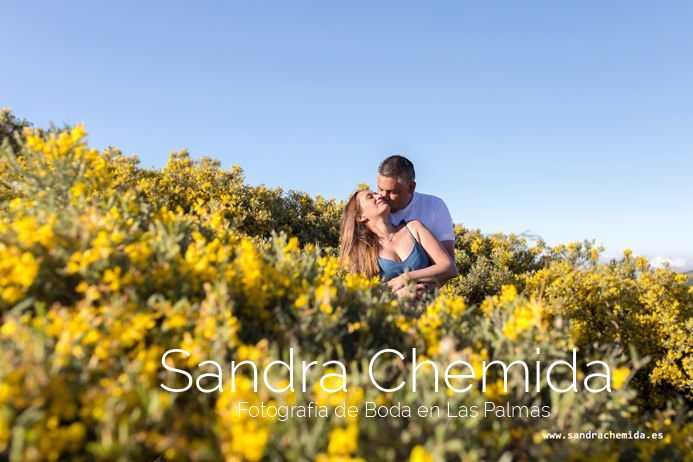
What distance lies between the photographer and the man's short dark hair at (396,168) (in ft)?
16.3

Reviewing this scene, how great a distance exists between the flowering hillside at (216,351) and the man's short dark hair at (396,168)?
214cm

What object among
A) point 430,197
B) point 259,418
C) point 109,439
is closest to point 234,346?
point 259,418

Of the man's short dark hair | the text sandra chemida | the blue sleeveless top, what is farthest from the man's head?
the text sandra chemida

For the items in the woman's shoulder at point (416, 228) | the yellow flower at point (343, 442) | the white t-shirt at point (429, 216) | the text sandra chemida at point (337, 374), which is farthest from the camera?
the white t-shirt at point (429, 216)

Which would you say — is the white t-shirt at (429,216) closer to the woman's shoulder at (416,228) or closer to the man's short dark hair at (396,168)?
the man's short dark hair at (396,168)

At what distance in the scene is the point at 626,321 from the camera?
244 inches

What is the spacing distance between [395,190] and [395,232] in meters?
0.51

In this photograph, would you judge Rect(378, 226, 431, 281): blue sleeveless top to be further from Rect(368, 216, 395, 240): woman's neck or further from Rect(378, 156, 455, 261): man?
Rect(378, 156, 455, 261): man

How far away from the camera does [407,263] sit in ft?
15.0

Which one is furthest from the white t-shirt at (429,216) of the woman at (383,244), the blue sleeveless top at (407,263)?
the blue sleeveless top at (407,263)

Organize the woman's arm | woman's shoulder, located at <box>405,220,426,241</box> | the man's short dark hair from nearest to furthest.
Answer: the woman's arm
woman's shoulder, located at <box>405,220,426,241</box>
the man's short dark hair

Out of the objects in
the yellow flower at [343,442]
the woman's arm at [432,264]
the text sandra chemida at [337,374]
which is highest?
the woman's arm at [432,264]

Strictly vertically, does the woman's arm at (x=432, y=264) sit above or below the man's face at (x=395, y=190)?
below

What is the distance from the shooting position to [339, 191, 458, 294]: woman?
4590 mm
